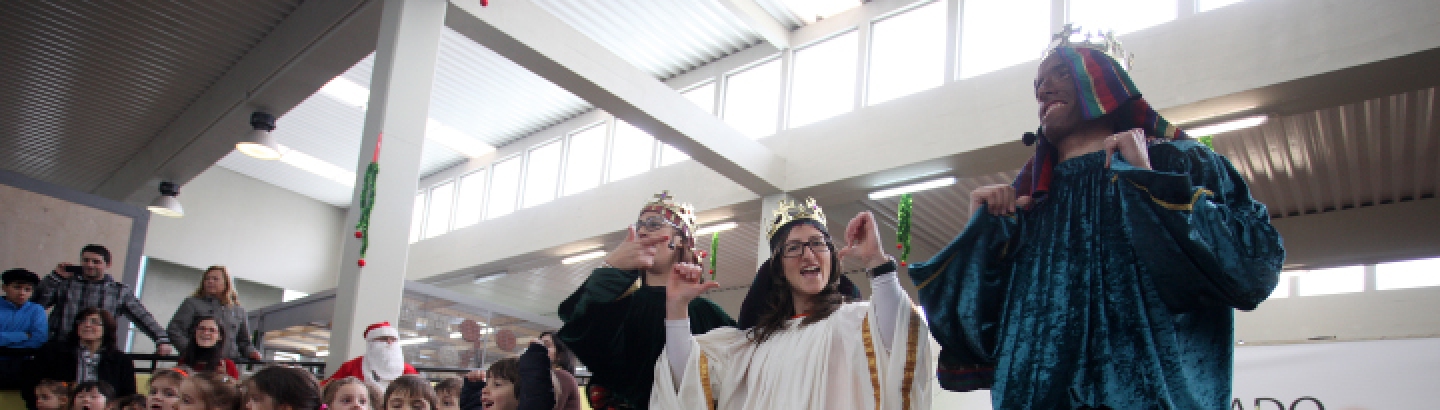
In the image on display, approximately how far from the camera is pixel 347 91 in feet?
43.3

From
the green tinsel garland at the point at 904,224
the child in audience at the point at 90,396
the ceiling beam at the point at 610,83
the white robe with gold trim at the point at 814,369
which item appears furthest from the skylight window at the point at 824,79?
the white robe with gold trim at the point at 814,369

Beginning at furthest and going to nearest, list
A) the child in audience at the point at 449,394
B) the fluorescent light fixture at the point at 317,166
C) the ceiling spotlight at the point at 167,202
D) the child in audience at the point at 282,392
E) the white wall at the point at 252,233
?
the white wall at the point at 252,233 → the fluorescent light fixture at the point at 317,166 → the ceiling spotlight at the point at 167,202 → the child in audience at the point at 449,394 → the child in audience at the point at 282,392

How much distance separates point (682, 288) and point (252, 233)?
1747cm

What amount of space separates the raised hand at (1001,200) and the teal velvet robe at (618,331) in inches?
41.0

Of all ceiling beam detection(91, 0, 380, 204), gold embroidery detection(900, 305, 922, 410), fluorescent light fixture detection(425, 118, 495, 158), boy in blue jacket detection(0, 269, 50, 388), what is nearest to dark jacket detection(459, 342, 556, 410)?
gold embroidery detection(900, 305, 922, 410)

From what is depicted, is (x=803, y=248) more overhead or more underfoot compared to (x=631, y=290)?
more overhead

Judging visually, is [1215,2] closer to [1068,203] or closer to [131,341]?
[1068,203]

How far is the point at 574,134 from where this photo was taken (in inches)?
570

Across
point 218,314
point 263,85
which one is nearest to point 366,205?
point 218,314

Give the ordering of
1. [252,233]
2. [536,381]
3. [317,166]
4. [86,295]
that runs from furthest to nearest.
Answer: [252,233]
[317,166]
[86,295]
[536,381]

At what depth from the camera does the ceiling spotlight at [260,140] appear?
30.2 feet

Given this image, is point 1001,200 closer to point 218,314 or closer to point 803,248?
point 803,248

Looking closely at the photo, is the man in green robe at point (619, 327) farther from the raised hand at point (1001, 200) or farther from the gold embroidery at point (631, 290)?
the raised hand at point (1001, 200)

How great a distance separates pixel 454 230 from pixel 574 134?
10.9 feet
